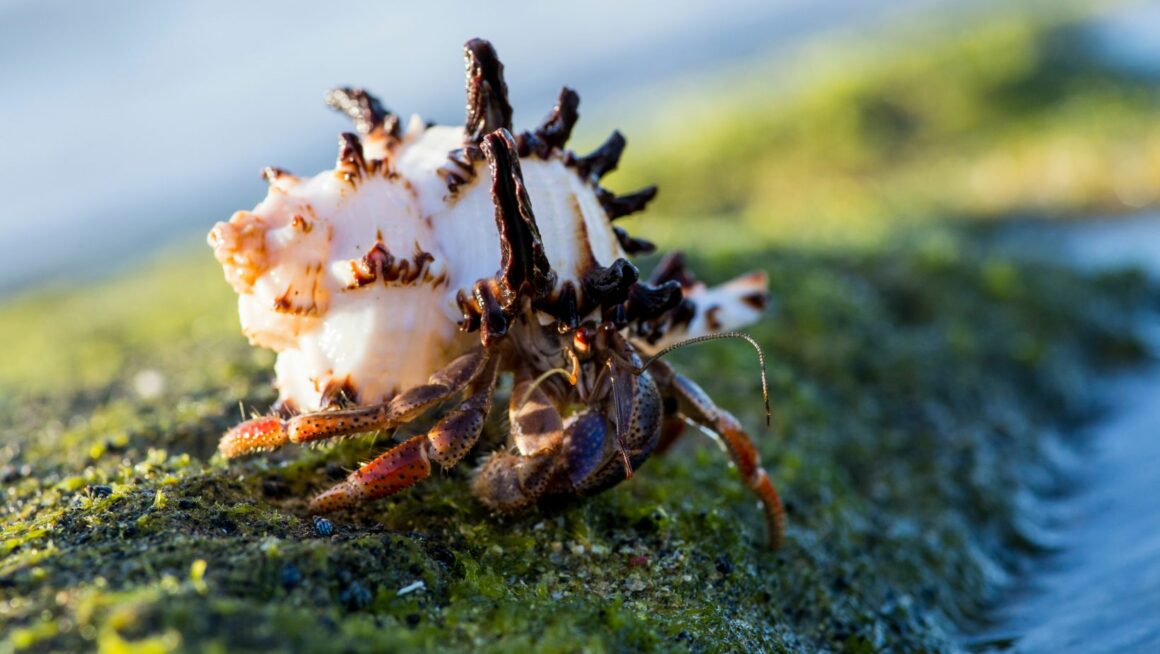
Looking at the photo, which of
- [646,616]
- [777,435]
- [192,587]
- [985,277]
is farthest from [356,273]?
[985,277]

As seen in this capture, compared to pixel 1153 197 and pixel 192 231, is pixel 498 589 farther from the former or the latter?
pixel 192 231

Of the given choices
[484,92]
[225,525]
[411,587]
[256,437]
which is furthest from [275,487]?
[484,92]

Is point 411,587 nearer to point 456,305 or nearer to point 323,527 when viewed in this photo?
point 323,527

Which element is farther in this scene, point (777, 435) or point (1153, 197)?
point (1153, 197)

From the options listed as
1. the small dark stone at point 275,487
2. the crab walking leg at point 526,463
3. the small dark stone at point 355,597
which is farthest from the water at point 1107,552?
the small dark stone at point 275,487

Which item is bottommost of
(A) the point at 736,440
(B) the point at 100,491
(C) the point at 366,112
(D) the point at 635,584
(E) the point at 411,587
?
(D) the point at 635,584

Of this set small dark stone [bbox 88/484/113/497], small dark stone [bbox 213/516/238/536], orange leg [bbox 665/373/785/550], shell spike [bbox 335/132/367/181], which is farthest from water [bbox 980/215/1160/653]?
small dark stone [bbox 88/484/113/497]
